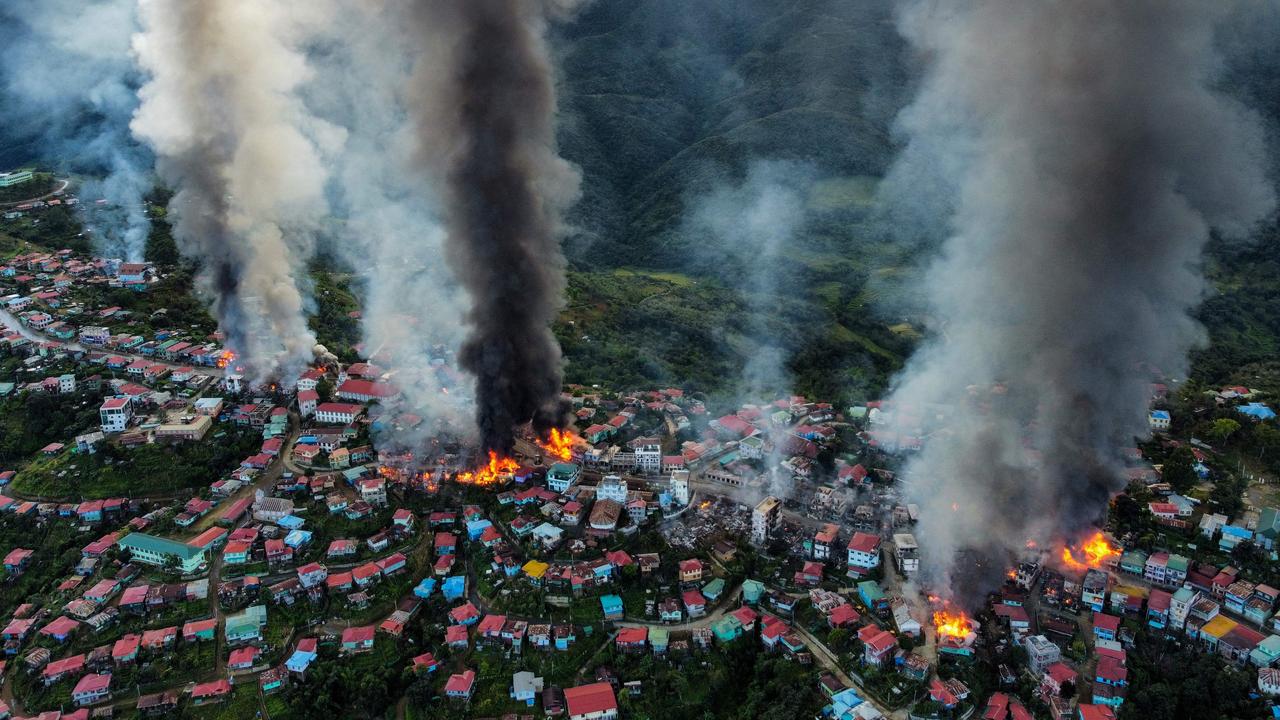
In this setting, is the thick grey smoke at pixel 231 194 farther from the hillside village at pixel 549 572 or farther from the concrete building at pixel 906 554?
the concrete building at pixel 906 554

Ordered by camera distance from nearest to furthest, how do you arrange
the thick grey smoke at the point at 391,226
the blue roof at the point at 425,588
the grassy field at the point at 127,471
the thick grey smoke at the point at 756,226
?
the blue roof at the point at 425,588, the grassy field at the point at 127,471, the thick grey smoke at the point at 391,226, the thick grey smoke at the point at 756,226

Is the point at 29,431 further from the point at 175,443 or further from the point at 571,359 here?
the point at 571,359

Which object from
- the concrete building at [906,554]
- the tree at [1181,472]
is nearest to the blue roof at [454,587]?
the concrete building at [906,554]

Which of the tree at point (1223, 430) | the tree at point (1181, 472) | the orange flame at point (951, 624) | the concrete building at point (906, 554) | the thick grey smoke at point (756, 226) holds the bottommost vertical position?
the orange flame at point (951, 624)

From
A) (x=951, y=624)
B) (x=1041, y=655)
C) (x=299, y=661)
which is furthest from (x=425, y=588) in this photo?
(x=1041, y=655)

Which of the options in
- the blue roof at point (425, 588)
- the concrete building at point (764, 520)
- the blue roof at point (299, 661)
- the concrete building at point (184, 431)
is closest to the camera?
the blue roof at point (299, 661)

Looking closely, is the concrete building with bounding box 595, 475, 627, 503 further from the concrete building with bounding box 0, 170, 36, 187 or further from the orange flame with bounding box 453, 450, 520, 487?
the concrete building with bounding box 0, 170, 36, 187
